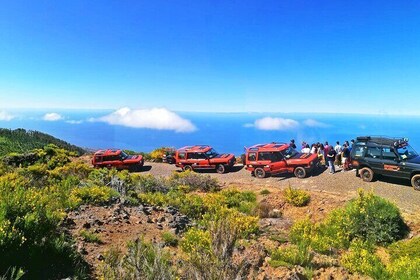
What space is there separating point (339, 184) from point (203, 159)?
10427 millimetres

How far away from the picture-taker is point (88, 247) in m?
7.94

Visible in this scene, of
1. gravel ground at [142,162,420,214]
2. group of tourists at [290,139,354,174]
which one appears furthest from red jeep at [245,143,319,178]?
group of tourists at [290,139,354,174]

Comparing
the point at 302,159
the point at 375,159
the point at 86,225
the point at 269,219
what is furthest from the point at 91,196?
the point at 375,159

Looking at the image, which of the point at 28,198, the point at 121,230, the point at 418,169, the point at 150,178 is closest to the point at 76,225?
the point at 121,230

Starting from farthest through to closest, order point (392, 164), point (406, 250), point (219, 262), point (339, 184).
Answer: point (339, 184) < point (392, 164) < point (406, 250) < point (219, 262)

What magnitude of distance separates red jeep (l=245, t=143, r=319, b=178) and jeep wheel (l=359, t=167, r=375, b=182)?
2.99 m

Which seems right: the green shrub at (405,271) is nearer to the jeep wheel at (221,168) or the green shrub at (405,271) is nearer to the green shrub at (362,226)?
the green shrub at (362,226)

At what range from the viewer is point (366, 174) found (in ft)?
57.0

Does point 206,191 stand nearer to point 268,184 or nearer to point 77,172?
point 268,184

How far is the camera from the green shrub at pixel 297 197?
15.4 m

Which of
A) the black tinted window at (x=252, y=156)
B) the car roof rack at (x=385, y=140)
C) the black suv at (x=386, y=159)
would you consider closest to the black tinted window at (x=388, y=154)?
the black suv at (x=386, y=159)

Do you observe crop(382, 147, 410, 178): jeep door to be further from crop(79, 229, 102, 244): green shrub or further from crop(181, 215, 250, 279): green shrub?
crop(181, 215, 250, 279): green shrub

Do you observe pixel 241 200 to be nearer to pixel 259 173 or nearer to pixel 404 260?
pixel 259 173

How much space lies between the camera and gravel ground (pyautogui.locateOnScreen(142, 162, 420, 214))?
14546mm
